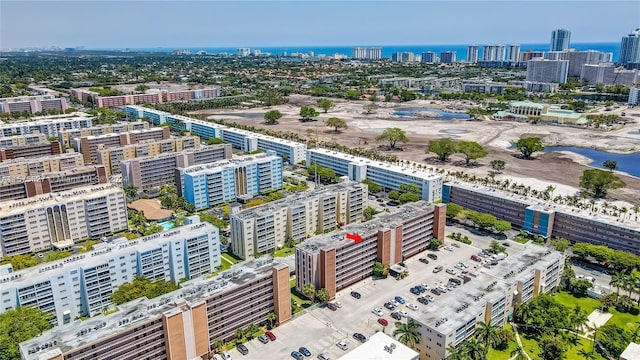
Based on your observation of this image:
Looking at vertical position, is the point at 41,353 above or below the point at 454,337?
above

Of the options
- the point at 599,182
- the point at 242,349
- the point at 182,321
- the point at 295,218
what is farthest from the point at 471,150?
the point at 182,321

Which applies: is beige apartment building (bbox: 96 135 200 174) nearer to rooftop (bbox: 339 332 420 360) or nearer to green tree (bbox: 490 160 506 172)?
green tree (bbox: 490 160 506 172)

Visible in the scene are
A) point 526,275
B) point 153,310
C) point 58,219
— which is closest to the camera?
point 153,310

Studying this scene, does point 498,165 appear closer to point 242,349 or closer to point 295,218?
point 295,218

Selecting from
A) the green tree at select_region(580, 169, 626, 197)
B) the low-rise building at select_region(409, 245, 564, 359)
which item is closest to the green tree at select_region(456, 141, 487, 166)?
the green tree at select_region(580, 169, 626, 197)

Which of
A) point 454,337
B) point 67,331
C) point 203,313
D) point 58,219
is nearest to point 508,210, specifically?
point 454,337

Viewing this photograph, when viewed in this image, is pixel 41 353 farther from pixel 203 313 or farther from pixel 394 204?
pixel 394 204
